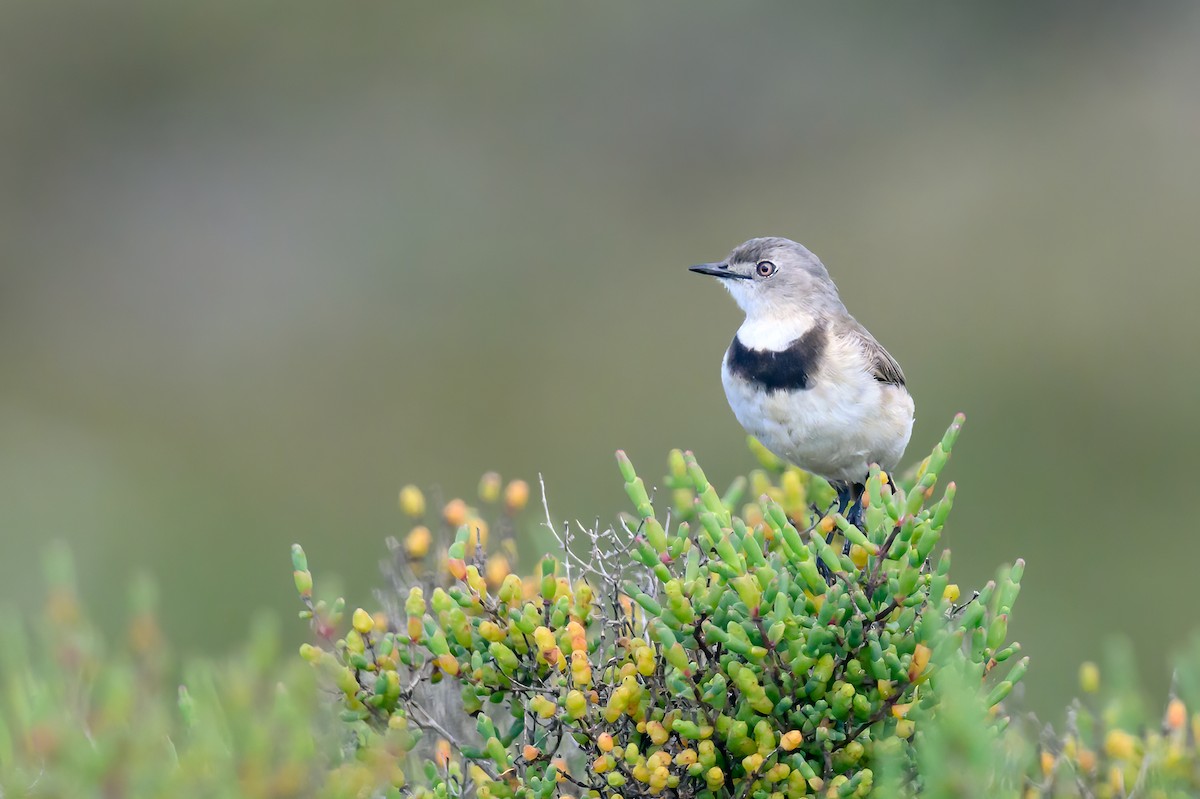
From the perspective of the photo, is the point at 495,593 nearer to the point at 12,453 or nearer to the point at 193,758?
the point at 193,758

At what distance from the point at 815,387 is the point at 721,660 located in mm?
1653

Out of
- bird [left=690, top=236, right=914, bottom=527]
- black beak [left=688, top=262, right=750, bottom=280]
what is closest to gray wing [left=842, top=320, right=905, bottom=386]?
bird [left=690, top=236, right=914, bottom=527]

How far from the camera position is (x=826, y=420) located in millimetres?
4809

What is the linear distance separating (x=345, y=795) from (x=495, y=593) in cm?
137

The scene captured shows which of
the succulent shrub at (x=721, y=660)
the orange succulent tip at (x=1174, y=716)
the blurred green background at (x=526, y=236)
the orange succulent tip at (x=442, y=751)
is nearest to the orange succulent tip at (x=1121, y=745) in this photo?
the orange succulent tip at (x=1174, y=716)

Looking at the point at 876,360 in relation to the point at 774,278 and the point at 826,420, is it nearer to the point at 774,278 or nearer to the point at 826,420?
the point at 826,420

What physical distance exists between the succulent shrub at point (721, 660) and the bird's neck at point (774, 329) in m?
1.46

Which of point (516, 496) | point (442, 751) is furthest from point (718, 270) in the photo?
point (442, 751)

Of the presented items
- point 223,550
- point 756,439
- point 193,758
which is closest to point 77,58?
point 223,550

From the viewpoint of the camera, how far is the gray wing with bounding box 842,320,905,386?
5.02 m

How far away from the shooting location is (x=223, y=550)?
15.0 metres

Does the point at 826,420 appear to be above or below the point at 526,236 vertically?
above

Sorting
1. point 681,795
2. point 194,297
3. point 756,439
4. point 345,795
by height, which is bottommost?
point 194,297

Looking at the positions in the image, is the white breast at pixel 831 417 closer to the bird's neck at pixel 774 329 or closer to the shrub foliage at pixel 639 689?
the bird's neck at pixel 774 329
